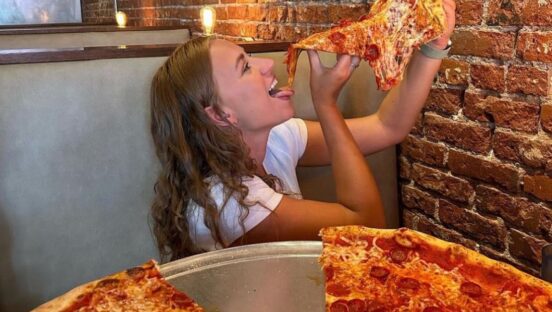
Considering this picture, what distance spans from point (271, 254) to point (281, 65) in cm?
80

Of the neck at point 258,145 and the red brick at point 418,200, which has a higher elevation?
the neck at point 258,145

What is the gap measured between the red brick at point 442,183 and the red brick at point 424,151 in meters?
0.03

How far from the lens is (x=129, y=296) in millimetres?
866

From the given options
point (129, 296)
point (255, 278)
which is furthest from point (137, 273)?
point (255, 278)

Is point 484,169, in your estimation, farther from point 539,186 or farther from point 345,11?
point 345,11

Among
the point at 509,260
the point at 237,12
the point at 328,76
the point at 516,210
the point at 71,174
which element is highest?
the point at 237,12

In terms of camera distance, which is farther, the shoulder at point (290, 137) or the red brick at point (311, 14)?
the red brick at point (311, 14)

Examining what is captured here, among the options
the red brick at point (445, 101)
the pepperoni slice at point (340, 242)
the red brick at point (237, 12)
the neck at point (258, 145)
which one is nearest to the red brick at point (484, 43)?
the red brick at point (445, 101)

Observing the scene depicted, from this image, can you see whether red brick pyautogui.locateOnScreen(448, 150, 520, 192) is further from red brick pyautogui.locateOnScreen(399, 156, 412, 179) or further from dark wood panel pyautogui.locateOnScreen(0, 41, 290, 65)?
dark wood panel pyautogui.locateOnScreen(0, 41, 290, 65)

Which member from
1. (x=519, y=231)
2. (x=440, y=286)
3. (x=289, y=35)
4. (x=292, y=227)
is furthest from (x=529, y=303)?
(x=289, y=35)

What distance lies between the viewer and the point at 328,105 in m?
1.18

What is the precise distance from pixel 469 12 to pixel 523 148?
347 mm

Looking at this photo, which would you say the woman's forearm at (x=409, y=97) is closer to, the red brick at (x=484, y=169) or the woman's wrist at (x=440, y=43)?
the woman's wrist at (x=440, y=43)

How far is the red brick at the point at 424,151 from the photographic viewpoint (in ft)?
5.27
